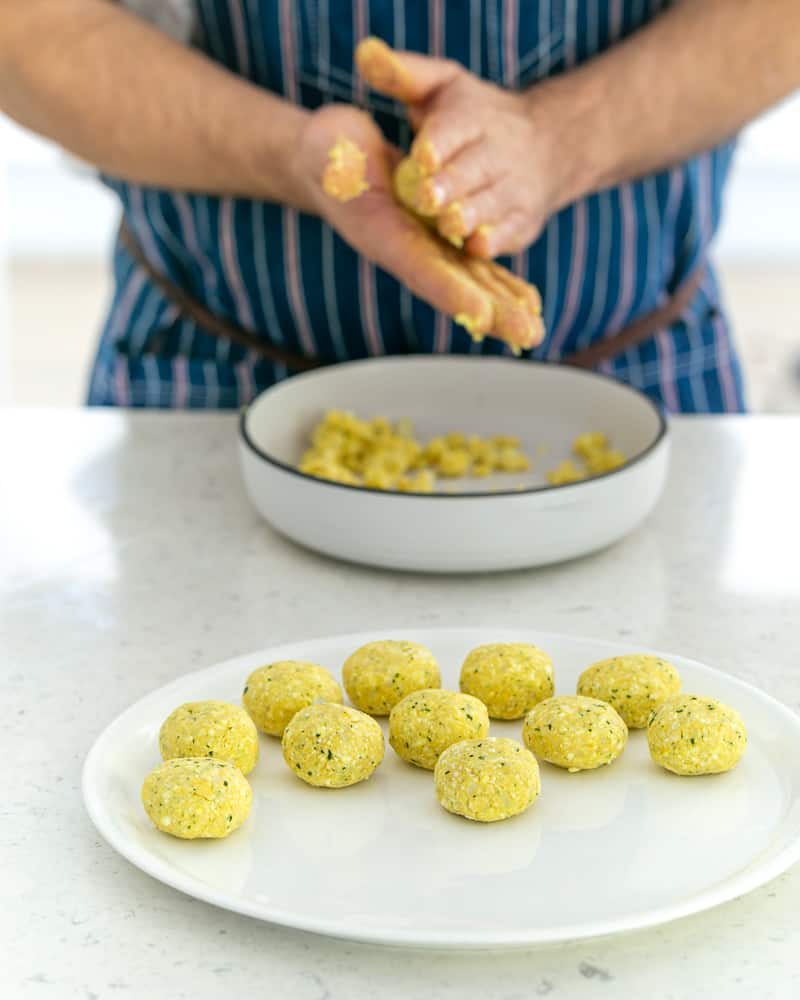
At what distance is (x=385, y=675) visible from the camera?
78 centimetres

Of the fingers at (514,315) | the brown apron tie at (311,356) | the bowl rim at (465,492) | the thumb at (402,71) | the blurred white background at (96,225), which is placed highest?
the thumb at (402,71)

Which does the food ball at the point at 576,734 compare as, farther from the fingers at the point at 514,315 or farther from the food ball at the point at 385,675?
the fingers at the point at 514,315

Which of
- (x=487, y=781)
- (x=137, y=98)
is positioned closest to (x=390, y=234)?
(x=137, y=98)

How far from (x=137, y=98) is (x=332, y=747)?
76 cm

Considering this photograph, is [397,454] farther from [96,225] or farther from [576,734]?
[96,225]

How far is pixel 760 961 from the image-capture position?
23.9 inches

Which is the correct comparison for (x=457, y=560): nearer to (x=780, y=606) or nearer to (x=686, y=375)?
(x=780, y=606)

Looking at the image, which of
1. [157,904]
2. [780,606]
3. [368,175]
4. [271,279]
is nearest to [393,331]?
[271,279]

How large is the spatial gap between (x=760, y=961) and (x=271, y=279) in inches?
34.3

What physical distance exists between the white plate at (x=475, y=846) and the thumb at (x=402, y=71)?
56cm

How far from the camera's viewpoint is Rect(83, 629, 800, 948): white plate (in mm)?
613

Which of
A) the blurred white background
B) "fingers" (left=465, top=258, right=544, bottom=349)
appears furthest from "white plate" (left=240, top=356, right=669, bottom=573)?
the blurred white background

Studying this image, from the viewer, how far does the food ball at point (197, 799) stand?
25.7 inches

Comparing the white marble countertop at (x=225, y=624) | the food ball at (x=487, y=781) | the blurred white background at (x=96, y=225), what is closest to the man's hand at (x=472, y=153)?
the white marble countertop at (x=225, y=624)
